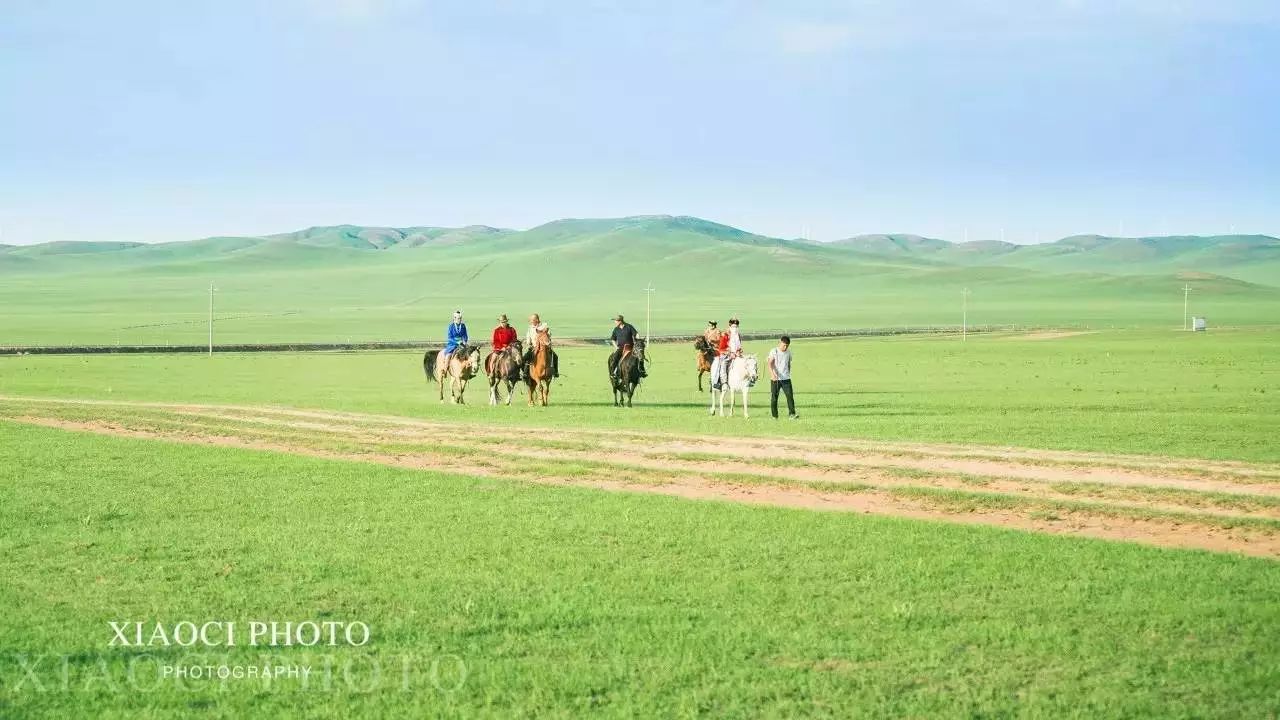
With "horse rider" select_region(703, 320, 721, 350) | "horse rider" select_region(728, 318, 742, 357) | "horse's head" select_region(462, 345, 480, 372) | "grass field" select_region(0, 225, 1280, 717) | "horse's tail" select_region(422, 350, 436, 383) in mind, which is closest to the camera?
"grass field" select_region(0, 225, 1280, 717)

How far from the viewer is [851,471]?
2300 cm

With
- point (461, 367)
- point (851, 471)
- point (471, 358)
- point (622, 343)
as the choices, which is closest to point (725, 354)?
→ point (622, 343)

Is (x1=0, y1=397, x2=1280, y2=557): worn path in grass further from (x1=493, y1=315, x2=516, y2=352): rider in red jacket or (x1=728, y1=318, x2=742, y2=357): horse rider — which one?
(x1=493, y1=315, x2=516, y2=352): rider in red jacket

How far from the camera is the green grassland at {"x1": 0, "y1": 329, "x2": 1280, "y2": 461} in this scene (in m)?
30.0

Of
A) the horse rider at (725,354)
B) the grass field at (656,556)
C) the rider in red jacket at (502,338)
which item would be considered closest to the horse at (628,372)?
the grass field at (656,556)

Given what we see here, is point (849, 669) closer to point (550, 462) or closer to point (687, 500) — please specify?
point (687, 500)

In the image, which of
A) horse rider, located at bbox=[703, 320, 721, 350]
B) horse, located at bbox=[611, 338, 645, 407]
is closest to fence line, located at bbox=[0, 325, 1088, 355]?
horse, located at bbox=[611, 338, 645, 407]

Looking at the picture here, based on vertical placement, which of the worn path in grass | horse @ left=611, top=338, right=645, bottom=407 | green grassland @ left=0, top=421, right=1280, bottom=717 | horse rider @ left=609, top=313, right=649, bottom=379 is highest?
horse rider @ left=609, top=313, right=649, bottom=379

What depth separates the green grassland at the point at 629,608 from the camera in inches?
408

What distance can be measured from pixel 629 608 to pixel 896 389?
3680 centimetres

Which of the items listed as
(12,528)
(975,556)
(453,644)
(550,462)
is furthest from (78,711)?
(550,462)

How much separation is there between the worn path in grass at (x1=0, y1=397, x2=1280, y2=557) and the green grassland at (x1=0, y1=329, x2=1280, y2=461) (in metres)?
2.32

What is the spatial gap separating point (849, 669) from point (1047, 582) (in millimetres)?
3825

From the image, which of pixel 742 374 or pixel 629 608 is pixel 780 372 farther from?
pixel 629 608
